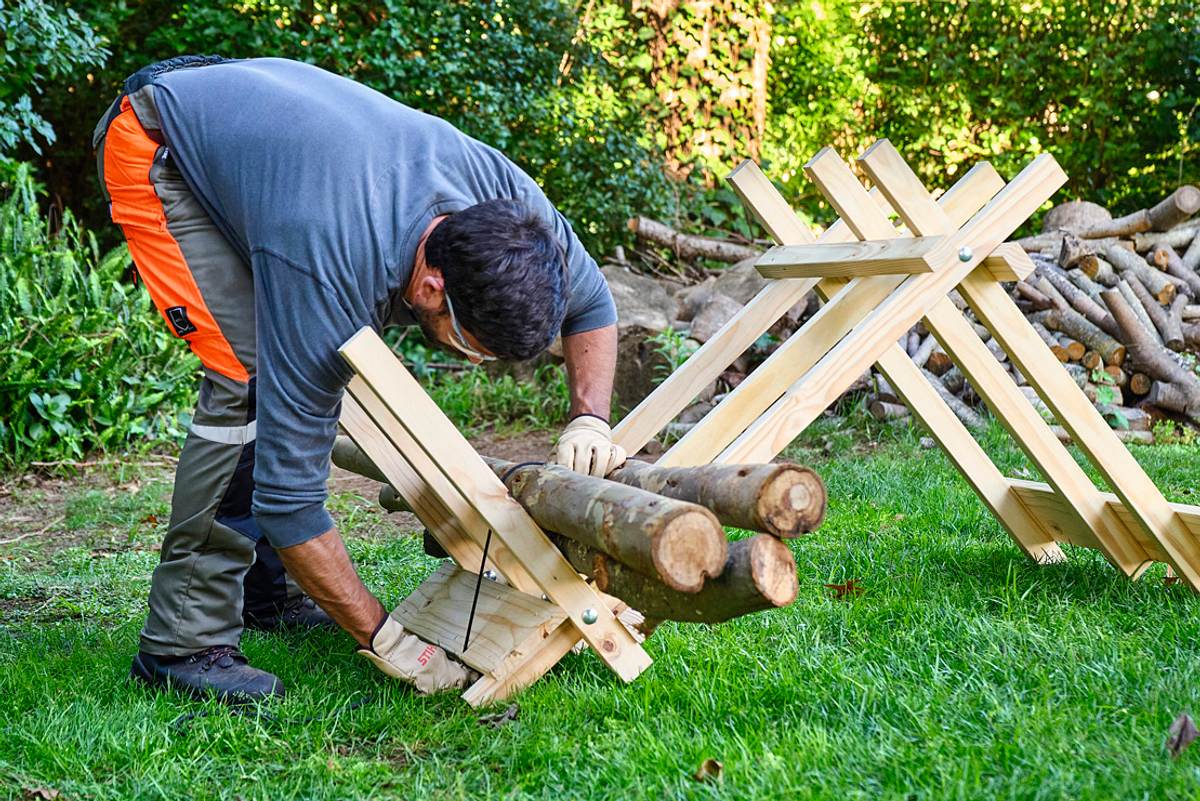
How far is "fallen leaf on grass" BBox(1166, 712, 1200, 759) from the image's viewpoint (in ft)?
6.75

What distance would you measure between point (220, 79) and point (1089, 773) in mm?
2290

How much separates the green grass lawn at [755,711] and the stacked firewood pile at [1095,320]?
8.49 feet

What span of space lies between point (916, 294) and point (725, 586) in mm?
1031

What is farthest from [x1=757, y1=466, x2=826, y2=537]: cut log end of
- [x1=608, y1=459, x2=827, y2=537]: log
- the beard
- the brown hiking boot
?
the brown hiking boot

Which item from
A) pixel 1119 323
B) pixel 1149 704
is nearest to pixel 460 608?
pixel 1149 704

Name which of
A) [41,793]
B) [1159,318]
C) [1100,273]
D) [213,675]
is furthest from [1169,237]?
[41,793]

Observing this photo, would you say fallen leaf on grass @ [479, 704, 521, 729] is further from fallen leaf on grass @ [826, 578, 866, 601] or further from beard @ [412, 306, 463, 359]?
fallen leaf on grass @ [826, 578, 866, 601]

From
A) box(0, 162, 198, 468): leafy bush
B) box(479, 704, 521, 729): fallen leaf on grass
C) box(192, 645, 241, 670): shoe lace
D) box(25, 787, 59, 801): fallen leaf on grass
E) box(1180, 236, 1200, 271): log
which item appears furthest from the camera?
box(1180, 236, 1200, 271): log

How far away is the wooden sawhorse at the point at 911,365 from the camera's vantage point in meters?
2.72

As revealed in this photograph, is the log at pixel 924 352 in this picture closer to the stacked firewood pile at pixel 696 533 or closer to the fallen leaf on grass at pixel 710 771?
the stacked firewood pile at pixel 696 533

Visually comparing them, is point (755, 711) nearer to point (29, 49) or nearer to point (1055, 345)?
point (1055, 345)

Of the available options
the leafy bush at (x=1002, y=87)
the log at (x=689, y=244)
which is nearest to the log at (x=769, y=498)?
the log at (x=689, y=244)

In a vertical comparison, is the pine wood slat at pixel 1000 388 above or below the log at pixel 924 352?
above

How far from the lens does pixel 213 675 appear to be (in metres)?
2.64
